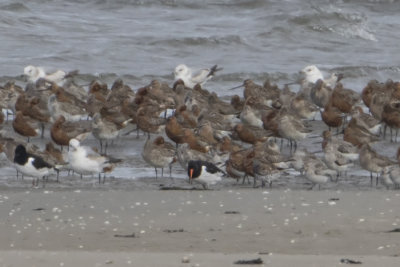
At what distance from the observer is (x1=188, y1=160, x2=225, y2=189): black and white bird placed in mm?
12609

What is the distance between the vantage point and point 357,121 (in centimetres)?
1638

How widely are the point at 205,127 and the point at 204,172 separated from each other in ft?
10.2

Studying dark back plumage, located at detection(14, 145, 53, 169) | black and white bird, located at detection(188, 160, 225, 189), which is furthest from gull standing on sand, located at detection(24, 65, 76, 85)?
black and white bird, located at detection(188, 160, 225, 189)

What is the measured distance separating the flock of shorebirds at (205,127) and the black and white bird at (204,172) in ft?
0.04

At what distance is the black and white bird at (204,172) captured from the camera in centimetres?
1261

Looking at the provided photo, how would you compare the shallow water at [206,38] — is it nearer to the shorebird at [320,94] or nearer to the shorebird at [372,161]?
the shorebird at [320,94]

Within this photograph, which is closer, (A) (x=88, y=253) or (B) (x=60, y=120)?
(A) (x=88, y=253)

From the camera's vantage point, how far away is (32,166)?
12.6 meters

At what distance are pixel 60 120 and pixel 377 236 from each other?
22.7ft

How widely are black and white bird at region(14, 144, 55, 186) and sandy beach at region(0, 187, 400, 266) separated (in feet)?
3.45

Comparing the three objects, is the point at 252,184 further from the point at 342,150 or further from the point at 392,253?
the point at 392,253

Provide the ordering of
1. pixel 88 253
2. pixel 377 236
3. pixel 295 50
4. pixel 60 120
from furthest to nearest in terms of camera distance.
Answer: pixel 295 50 < pixel 60 120 < pixel 377 236 < pixel 88 253

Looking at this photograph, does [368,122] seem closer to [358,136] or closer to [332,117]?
[332,117]

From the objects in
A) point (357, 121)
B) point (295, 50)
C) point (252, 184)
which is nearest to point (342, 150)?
point (252, 184)
